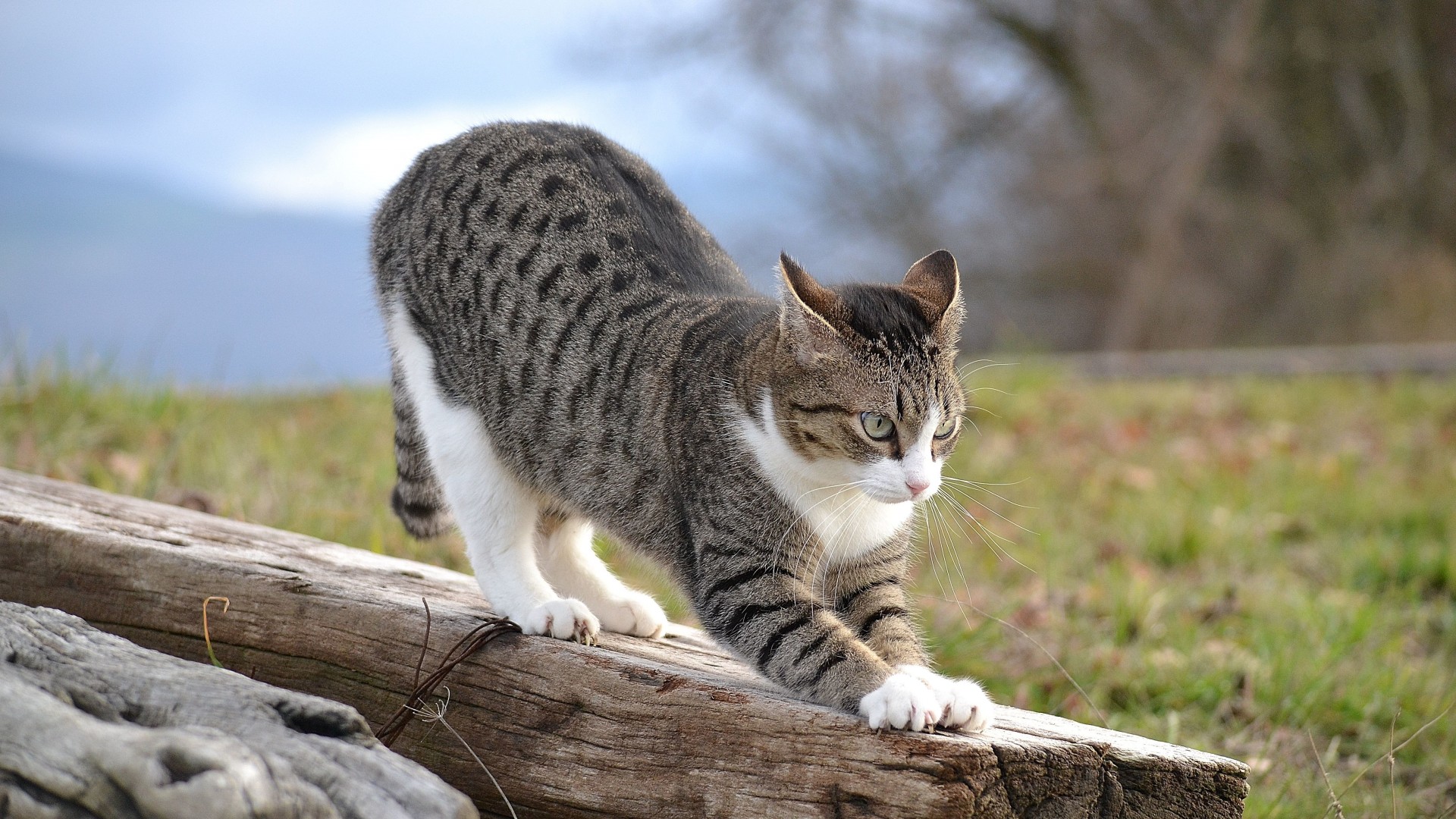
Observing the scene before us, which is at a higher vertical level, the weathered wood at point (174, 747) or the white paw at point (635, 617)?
the white paw at point (635, 617)

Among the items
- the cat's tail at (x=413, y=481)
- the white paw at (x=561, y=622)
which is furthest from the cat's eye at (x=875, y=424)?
the cat's tail at (x=413, y=481)

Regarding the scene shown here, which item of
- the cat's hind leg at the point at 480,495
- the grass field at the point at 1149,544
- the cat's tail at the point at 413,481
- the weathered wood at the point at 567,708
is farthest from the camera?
the grass field at the point at 1149,544

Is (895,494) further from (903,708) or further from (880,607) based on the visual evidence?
(903,708)

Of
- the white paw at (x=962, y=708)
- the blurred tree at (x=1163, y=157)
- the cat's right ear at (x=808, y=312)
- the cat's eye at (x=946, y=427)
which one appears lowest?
the white paw at (x=962, y=708)

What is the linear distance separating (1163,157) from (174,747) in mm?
11019

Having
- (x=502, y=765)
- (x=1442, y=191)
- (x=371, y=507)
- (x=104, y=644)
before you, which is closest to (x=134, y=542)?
(x=104, y=644)

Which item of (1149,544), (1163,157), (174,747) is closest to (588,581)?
(174,747)

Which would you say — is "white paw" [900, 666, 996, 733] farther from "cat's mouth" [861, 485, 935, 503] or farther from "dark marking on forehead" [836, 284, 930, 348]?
"dark marking on forehead" [836, 284, 930, 348]

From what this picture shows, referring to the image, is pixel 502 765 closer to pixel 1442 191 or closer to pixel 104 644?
pixel 104 644

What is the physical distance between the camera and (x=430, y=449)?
9.74 ft

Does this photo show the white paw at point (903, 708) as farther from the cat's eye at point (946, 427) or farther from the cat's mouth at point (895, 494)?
the cat's eye at point (946, 427)

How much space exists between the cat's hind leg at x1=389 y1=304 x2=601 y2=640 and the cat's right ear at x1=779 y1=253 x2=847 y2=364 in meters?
0.83

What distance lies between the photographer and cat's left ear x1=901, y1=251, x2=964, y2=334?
8.04 ft

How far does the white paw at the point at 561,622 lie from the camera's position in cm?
246
